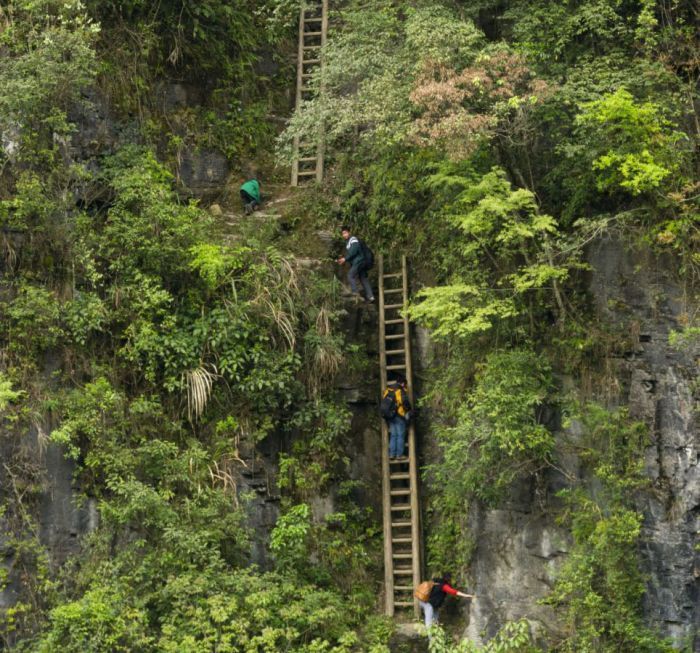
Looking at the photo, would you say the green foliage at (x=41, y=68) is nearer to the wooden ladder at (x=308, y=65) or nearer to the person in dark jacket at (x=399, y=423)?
the wooden ladder at (x=308, y=65)

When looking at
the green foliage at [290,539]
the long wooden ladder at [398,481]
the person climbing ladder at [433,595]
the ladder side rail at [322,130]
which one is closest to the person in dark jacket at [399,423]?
the long wooden ladder at [398,481]

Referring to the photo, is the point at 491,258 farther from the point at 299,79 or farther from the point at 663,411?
the point at 299,79

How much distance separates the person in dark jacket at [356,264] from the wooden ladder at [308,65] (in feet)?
5.54

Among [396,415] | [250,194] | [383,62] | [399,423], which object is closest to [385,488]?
[399,423]

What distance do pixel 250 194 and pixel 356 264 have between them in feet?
7.52

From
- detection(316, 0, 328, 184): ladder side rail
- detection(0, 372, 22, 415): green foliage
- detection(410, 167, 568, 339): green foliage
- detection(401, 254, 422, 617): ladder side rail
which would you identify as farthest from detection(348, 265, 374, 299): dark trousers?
detection(0, 372, 22, 415): green foliage

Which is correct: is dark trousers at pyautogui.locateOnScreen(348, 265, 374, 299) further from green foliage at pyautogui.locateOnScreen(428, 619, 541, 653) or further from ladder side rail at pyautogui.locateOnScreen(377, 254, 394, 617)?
green foliage at pyautogui.locateOnScreen(428, 619, 541, 653)

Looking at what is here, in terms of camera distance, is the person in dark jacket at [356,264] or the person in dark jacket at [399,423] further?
the person in dark jacket at [356,264]

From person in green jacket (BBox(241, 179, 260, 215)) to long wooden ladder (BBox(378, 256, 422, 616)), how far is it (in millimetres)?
2325

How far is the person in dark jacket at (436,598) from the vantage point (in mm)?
17266

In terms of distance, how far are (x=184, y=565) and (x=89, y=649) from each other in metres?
1.67

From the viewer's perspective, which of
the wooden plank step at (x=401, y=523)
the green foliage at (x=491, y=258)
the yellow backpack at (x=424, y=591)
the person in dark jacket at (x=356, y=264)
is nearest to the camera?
the green foliage at (x=491, y=258)

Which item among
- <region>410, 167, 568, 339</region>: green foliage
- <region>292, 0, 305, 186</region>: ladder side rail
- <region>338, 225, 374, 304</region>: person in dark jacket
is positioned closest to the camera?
<region>410, 167, 568, 339</region>: green foliage

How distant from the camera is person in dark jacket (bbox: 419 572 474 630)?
56.6 ft
